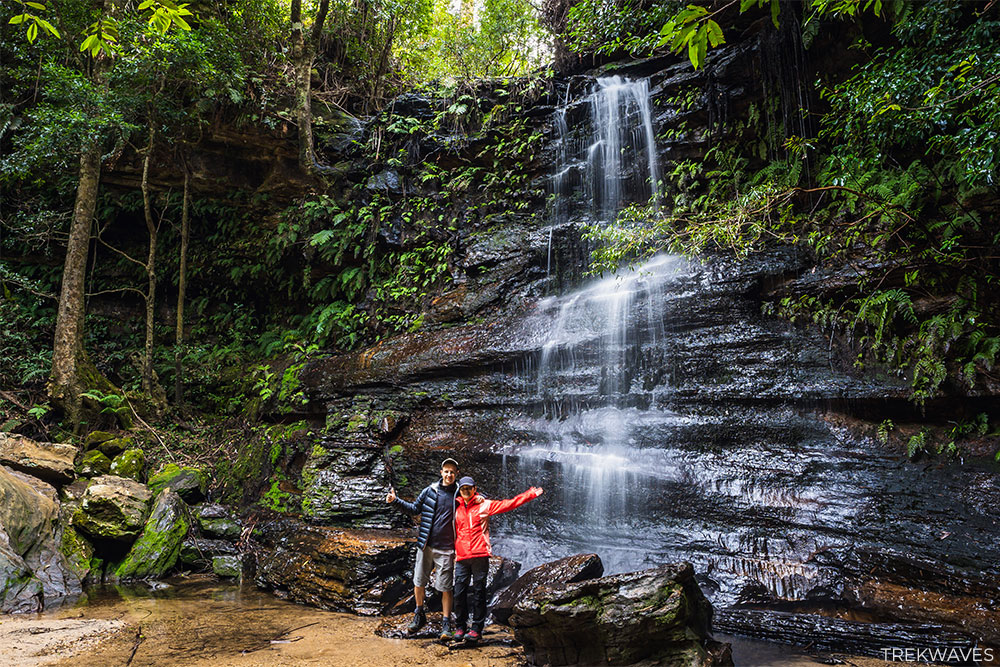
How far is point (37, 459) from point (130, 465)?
3.94ft

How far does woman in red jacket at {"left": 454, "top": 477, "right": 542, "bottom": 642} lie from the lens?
468 centimetres

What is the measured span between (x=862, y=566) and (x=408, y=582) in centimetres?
441

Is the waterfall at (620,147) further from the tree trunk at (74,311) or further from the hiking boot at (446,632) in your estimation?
the tree trunk at (74,311)

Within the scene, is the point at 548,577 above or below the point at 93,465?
below

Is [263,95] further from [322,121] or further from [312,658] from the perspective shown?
[312,658]

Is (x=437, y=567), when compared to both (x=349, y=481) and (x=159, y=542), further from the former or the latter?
(x=159, y=542)

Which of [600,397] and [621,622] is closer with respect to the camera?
[621,622]

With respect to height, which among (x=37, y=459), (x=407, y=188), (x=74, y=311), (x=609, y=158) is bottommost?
(x=37, y=459)

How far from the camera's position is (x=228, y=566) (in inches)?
283

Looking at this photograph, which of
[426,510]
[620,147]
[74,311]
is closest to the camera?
[426,510]

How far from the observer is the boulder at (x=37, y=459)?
734 cm

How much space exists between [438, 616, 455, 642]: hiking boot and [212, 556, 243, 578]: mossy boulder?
12.7 ft

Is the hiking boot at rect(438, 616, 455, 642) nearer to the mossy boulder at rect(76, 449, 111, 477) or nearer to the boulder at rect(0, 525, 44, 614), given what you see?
the boulder at rect(0, 525, 44, 614)

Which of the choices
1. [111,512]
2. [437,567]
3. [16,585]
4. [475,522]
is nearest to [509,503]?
[475,522]
